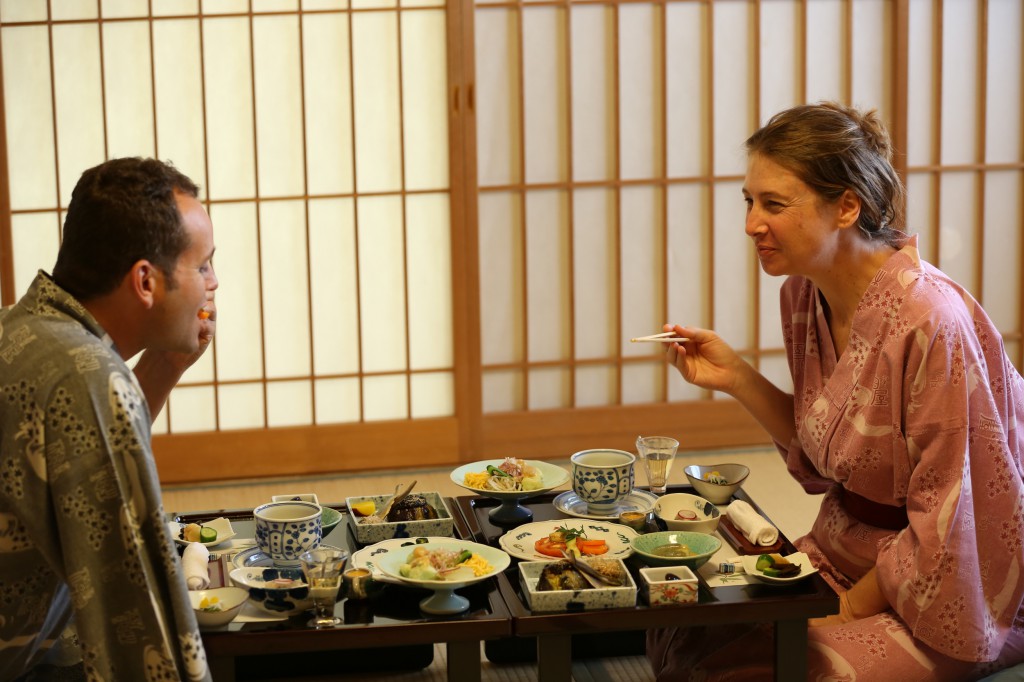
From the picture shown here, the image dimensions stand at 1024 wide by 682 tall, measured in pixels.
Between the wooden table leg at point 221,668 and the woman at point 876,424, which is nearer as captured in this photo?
the wooden table leg at point 221,668

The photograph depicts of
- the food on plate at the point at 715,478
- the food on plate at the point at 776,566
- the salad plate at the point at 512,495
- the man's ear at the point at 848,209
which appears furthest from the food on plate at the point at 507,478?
the man's ear at the point at 848,209

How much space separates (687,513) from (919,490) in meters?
0.43

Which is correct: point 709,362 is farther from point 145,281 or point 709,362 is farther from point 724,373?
point 145,281

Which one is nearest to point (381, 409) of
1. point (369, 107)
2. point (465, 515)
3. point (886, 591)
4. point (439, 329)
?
point (439, 329)

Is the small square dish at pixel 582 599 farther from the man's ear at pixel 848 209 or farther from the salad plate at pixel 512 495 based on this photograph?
the man's ear at pixel 848 209

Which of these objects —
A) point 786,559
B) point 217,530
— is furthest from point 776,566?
point 217,530

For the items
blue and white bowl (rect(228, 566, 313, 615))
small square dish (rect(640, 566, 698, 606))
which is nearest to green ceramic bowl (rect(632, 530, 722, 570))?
small square dish (rect(640, 566, 698, 606))

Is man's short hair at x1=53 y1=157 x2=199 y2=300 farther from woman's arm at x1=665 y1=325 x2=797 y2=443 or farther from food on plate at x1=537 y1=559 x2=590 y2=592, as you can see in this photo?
woman's arm at x1=665 y1=325 x2=797 y2=443

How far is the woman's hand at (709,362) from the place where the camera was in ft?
8.80

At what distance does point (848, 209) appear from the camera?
2.50 metres

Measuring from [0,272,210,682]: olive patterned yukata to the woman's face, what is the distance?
4.33 ft

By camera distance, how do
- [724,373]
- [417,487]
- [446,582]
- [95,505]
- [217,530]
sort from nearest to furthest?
[95,505] → [446,582] → [217,530] → [724,373] → [417,487]

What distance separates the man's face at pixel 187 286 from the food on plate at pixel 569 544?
0.73 meters

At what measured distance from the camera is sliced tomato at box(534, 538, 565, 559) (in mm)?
2225
